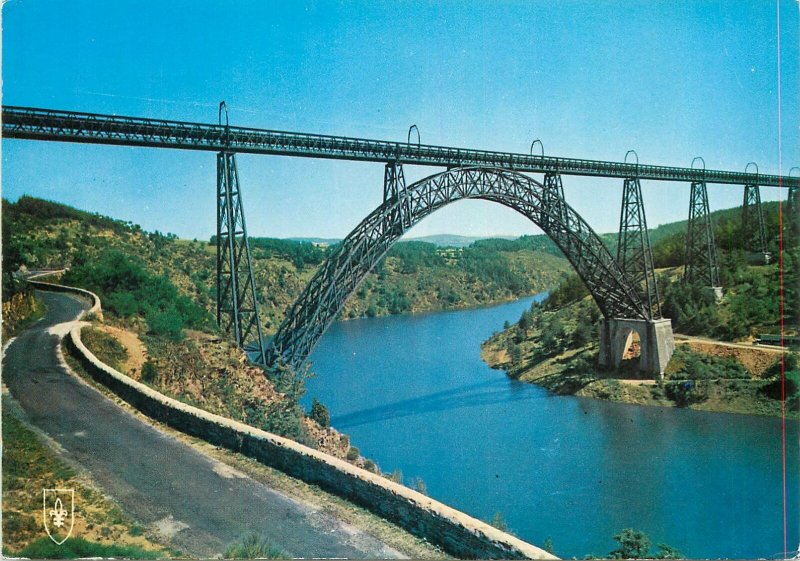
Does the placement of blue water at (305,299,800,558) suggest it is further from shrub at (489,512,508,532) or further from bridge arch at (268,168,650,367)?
bridge arch at (268,168,650,367)

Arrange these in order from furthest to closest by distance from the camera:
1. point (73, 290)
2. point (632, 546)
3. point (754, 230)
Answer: point (754, 230) < point (73, 290) < point (632, 546)

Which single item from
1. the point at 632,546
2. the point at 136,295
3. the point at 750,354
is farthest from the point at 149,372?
the point at 750,354

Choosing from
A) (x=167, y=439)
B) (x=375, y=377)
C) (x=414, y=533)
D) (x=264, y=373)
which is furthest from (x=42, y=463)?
(x=375, y=377)

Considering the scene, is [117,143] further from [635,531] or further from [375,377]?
[375,377]

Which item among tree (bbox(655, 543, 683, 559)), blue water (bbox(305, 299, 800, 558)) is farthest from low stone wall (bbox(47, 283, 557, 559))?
blue water (bbox(305, 299, 800, 558))

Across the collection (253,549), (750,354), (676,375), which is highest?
(750,354)

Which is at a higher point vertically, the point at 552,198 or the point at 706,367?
the point at 552,198

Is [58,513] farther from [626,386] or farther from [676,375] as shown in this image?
[676,375]
